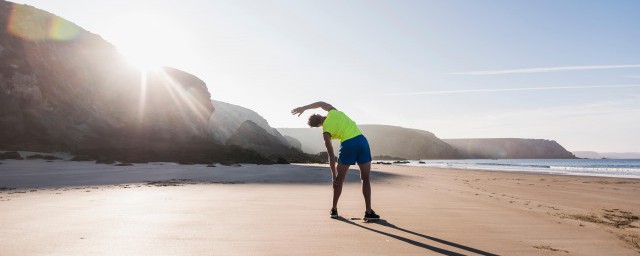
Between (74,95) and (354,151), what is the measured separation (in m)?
31.9

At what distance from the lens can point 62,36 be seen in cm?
3359

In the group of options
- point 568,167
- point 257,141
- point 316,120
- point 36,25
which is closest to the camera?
point 316,120

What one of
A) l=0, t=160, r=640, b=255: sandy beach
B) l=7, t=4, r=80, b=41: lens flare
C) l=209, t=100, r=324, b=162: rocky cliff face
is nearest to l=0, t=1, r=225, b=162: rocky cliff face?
l=7, t=4, r=80, b=41: lens flare

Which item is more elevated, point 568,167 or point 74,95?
point 74,95

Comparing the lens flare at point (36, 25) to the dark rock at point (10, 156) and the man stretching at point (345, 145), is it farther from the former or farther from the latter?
the man stretching at point (345, 145)

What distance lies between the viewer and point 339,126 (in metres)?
5.67

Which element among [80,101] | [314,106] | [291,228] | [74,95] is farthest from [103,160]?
[291,228]

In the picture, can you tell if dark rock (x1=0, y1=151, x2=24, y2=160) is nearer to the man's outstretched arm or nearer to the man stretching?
the man's outstretched arm

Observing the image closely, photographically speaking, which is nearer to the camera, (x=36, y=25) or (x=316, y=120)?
(x=316, y=120)

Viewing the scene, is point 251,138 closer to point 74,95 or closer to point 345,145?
point 74,95

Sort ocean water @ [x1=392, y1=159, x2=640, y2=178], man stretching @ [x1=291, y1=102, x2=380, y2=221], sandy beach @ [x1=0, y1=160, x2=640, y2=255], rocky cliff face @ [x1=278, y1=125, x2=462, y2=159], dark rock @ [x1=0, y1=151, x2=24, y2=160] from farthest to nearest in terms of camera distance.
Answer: rocky cliff face @ [x1=278, y1=125, x2=462, y2=159], ocean water @ [x1=392, y1=159, x2=640, y2=178], dark rock @ [x1=0, y1=151, x2=24, y2=160], man stretching @ [x1=291, y1=102, x2=380, y2=221], sandy beach @ [x1=0, y1=160, x2=640, y2=255]

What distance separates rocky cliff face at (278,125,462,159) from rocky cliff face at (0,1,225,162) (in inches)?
5150

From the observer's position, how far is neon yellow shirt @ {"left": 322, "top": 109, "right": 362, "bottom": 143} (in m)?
5.66

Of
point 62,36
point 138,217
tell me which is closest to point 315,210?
point 138,217
